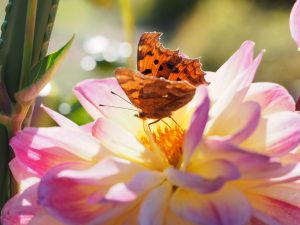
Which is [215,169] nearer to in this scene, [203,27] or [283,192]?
[283,192]

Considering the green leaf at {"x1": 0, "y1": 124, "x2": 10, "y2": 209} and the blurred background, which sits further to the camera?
the blurred background

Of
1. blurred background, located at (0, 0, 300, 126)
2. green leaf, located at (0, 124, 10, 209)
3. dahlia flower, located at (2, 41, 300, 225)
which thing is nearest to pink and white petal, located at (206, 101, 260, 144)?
dahlia flower, located at (2, 41, 300, 225)

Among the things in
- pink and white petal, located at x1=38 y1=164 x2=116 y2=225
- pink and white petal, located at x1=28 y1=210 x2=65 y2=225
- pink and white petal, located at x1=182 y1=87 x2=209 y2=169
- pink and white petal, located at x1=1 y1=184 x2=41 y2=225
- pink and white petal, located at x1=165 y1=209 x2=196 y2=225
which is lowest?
pink and white petal, located at x1=28 y1=210 x2=65 y2=225

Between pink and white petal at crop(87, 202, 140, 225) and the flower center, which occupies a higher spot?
the flower center

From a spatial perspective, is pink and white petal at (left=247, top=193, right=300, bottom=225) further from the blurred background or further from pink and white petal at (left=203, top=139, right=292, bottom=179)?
the blurred background

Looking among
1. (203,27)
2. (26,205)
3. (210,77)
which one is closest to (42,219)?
(26,205)

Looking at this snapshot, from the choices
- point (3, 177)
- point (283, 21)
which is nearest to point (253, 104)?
point (3, 177)
